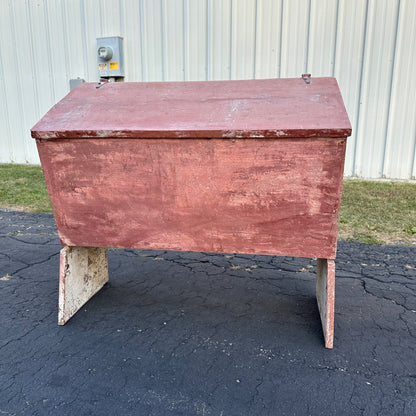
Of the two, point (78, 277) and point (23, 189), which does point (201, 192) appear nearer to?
point (78, 277)

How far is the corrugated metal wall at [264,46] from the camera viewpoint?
5184 millimetres

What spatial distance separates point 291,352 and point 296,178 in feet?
2.95

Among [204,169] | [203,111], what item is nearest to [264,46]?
[203,111]

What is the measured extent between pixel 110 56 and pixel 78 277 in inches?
188

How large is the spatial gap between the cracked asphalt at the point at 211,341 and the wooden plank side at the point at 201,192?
1.65 ft

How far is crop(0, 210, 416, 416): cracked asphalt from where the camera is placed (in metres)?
1.65

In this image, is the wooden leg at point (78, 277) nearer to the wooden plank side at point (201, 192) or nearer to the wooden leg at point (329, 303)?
the wooden plank side at point (201, 192)

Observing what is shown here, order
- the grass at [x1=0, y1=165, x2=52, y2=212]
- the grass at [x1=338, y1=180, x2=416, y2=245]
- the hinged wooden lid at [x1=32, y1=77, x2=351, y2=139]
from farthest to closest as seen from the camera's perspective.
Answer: the grass at [x1=0, y1=165, x2=52, y2=212], the grass at [x1=338, y1=180, x2=416, y2=245], the hinged wooden lid at [x1=32, y1=77, x2=351, y2=139]

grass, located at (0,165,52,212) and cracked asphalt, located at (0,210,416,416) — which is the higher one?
cracked asphalt, located at (0,210,416,416)

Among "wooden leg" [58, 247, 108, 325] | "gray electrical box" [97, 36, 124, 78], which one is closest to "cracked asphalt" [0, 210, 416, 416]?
"wooden leg" [58, 247, 108, 325]

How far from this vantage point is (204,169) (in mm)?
1941

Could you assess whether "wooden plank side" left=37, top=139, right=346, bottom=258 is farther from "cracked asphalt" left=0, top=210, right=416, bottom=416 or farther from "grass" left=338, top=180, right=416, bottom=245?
"grass" left=338, top=180, right=416, bottom=245

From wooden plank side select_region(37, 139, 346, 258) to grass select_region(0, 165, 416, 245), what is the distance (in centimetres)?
192

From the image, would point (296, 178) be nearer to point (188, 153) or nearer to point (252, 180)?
point (252, 180)
